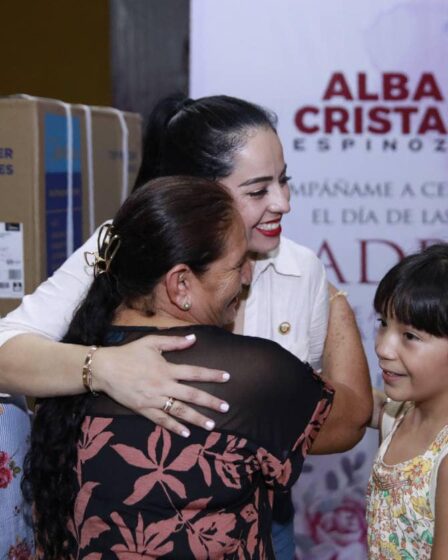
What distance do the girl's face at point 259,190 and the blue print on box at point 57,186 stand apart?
549 mm

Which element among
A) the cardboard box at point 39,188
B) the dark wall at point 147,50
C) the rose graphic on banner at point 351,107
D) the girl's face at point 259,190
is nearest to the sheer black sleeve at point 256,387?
the girl's face at point 259,190

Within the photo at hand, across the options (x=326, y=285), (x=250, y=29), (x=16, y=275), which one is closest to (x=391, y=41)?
(x=250, y=29)

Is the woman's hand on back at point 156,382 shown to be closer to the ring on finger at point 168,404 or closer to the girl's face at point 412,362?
the ring on finger at point 168,404

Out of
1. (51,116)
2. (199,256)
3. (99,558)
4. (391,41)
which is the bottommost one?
(99,558)

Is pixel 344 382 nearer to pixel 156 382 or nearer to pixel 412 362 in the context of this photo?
pixel 412 362

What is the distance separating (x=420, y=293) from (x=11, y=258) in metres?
0.96

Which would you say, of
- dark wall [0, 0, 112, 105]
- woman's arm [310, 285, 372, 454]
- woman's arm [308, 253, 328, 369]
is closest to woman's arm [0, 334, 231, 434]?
woman's arm [310, 285, 372, 454]

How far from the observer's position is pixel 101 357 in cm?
128

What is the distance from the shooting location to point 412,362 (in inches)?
58.9

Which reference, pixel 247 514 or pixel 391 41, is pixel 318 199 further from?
pixel 247 514

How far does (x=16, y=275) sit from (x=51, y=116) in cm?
36

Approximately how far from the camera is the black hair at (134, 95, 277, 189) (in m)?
1.73

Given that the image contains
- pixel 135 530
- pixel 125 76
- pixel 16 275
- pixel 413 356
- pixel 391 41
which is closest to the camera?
pixel 135 530

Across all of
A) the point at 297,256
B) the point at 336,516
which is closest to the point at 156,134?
the point at 297,256
